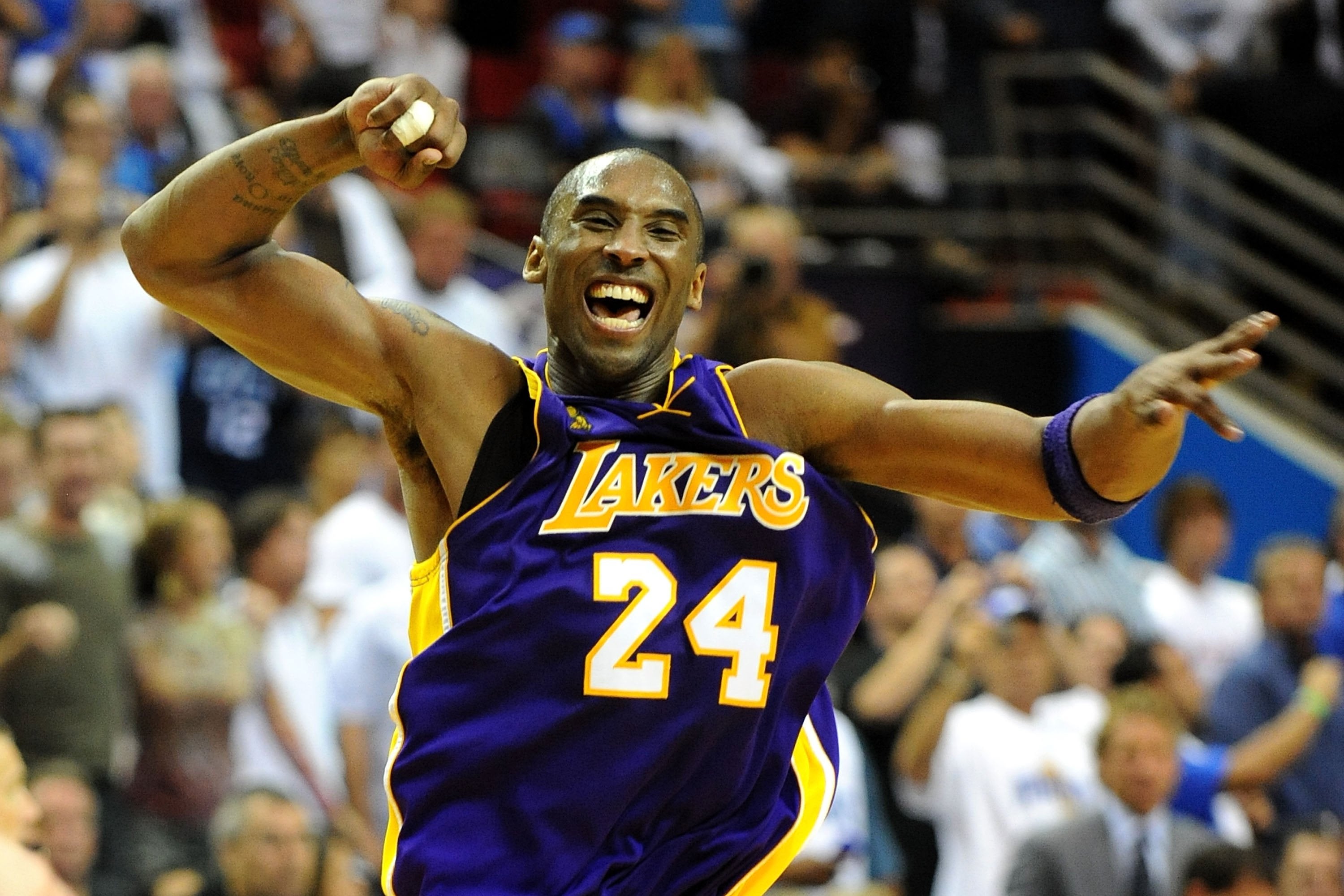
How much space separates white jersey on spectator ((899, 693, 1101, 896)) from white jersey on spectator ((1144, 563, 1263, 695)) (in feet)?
5.48

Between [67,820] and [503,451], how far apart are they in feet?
10.4

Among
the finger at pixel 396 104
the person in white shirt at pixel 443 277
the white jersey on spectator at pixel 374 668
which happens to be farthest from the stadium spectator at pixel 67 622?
the finger at pixel 396 104

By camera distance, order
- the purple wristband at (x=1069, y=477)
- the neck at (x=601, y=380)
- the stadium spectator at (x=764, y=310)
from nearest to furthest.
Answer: the purple wristband at (x=1069, y=477), the neck at (x=601, y=380), the stadium spectator at (x=764, y=310)

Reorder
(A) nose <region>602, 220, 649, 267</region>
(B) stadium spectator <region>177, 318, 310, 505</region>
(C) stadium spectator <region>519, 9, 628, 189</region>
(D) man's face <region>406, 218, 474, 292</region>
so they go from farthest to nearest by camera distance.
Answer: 1. (C) stadium spectator <region>519, 9, 628, 189</region>
2. (D) man's face <region>406, 218, 474, 292</region>
3. (B) stadium spectator <region>177, 318, 310, 505</region>
4. (A) nose <region>602, 220, 649, 267</region>

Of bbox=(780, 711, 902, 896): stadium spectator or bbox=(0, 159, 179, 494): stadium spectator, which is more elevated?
bbox=(0, 159, 179, 494): stadium spectator

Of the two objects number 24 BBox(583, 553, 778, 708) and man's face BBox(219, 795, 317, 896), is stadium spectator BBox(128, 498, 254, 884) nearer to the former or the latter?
man's face BBox(219, 795, 317, 896)

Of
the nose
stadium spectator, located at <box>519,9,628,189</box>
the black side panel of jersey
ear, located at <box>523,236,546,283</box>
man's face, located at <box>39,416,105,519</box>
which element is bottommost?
stadium spectator, located at <box>519,9,628,189</box>

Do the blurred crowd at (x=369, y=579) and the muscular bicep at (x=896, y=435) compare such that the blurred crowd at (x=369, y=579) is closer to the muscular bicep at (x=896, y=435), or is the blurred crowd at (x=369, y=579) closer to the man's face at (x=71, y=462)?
the man's face at (x=71, y=462)

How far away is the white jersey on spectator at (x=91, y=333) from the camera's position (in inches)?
312

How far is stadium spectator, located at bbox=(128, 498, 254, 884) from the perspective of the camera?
6621 mm

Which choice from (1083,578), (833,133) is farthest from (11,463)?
(833,133)

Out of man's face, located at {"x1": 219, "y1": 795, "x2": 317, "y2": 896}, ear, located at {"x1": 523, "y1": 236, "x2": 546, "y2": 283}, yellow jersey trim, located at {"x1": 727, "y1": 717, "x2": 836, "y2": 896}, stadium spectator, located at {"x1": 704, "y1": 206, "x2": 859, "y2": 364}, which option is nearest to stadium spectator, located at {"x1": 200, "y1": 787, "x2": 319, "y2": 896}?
man's face, located at {"x1": 219, "y1": 795, "x2": 317, "y2": 896}

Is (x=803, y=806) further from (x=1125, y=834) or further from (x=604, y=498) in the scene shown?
(x=1125, y=834)

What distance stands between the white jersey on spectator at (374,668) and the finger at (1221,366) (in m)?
3.92
